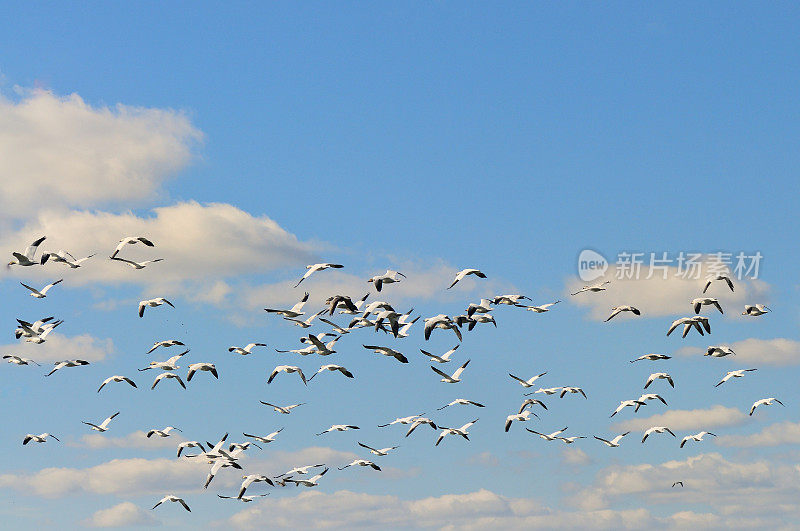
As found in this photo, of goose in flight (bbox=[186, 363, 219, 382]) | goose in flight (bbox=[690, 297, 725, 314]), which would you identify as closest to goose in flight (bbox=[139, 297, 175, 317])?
goose in flight (bbox=[186, 363, 219, 382])

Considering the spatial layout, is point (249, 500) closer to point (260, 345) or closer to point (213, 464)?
point (213, 464)

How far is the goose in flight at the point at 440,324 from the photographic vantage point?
91906 millimetres

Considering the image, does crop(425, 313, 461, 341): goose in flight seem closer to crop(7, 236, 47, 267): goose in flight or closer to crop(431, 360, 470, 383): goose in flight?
crop(431, 360, 470, 383): goose in flight

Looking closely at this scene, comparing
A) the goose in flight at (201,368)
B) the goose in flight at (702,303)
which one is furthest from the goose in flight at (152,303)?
the goose in flight at (702,303)

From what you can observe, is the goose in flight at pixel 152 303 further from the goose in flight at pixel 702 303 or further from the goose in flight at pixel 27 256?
the goose in flight at pixel 702 303

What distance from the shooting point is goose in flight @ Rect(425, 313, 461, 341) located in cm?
9191

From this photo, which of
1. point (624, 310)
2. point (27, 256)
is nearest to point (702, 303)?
A: point (624, 310)

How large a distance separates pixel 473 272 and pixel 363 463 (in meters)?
24.5

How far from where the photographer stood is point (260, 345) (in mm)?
101875

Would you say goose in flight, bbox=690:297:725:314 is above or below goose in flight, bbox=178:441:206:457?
above

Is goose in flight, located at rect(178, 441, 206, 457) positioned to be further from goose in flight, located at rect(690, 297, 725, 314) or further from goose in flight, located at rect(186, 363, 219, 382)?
goose in flight, located at rect(690, 297, 725, 314)

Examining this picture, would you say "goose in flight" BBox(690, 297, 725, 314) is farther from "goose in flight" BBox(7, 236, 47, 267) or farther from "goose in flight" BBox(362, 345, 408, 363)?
"goose in flight" BBox(7, 236, 47, 267)

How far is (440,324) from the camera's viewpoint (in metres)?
93.6

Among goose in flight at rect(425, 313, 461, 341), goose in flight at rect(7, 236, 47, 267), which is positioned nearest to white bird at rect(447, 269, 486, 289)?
goose in flight at rect(425, 313, 461, 341)
